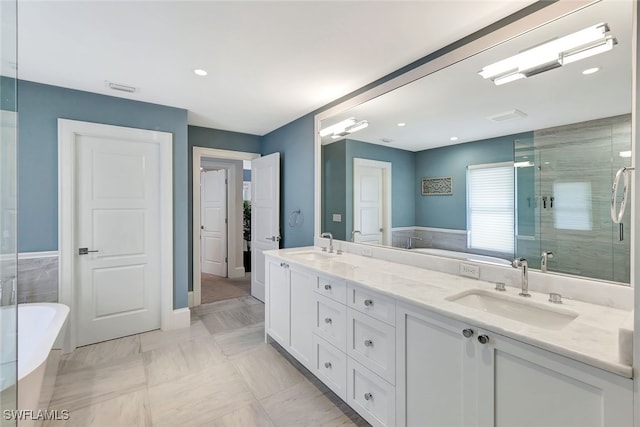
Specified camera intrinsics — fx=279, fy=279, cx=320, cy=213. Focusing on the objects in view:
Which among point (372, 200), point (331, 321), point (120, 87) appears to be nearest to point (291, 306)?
point (331, 321)

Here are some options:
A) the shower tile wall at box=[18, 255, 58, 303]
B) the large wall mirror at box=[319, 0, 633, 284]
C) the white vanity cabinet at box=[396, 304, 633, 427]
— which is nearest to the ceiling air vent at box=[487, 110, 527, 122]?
the large wall mirror at box=[319, 0, 633, 284]

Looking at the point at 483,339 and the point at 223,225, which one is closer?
the point at 483,339

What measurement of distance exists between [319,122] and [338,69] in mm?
920

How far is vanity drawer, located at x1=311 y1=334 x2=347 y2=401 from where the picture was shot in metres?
1.83

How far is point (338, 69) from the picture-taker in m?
2.27

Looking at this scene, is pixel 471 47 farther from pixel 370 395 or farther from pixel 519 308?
pixel 370 395

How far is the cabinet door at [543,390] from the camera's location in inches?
33.5

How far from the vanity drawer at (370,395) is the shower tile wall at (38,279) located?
2.79 metres

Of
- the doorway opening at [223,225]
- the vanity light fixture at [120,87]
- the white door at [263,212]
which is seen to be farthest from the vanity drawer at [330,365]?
the doorway opening at [223,225]

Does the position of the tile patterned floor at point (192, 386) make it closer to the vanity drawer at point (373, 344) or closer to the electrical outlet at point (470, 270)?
the vanity drawer at point (373, 344)

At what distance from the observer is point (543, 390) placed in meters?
0.98

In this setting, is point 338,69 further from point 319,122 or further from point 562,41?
point 562,41

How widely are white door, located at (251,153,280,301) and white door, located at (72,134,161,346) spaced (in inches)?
52.8

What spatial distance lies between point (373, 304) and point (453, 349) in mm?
486
